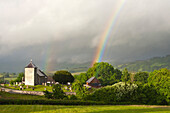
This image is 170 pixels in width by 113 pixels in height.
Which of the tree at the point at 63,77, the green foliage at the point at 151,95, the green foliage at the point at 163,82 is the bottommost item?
the green foliage at the point at 151,95

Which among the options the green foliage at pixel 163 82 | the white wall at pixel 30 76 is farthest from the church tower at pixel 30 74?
the green foliage at pixel 163 82

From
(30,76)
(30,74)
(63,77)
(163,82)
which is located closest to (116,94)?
(163,82)

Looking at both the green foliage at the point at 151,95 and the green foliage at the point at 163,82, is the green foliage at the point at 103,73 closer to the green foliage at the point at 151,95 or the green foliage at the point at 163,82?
the green foliage at the point at 163,82

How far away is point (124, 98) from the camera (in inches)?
1842

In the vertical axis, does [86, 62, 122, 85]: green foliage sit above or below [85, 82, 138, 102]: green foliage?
above

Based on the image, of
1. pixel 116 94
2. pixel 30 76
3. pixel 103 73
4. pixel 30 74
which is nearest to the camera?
pixel 116 94

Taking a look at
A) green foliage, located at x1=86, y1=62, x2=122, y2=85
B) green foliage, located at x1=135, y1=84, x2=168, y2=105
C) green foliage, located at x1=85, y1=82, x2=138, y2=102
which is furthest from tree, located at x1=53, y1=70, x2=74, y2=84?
green foliage, located at x1=135, y1=84, x2=168, y2=105

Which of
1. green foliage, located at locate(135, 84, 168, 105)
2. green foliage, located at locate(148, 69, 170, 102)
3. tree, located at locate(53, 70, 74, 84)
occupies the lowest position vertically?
green foliage, located at locate(135, 84, 168, 105)

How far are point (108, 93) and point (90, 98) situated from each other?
4993 millimetres

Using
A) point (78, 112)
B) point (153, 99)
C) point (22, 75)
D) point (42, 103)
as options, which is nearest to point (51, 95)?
point (42, 103)

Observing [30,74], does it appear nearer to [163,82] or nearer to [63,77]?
[63,77]

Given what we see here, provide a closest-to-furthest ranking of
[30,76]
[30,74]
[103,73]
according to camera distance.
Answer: [30,76] → [30,74] → [103,73]

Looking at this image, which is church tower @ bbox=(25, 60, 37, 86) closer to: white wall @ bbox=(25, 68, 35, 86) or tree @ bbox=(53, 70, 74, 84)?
white wall @ bbox=(25, 68, 35, 86)

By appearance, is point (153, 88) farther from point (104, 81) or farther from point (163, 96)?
point (104, 81)
